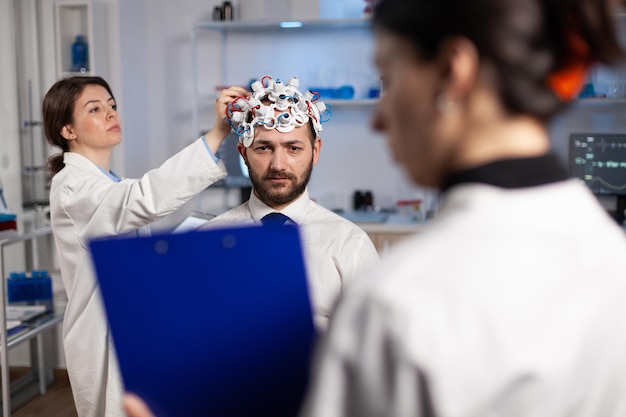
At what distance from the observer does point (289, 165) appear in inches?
84.7

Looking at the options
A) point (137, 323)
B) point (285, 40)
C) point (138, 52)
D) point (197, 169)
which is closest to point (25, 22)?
point (138, 52)

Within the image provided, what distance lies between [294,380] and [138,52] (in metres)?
4.16

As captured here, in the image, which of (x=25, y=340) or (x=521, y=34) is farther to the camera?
(x=25, y=340)

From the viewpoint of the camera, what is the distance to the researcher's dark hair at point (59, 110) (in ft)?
8.64

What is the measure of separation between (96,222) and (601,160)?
128 inches

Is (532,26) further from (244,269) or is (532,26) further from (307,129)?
(307,129)

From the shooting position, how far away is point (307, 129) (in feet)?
7.20

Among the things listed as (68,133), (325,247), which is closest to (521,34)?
(325,247)

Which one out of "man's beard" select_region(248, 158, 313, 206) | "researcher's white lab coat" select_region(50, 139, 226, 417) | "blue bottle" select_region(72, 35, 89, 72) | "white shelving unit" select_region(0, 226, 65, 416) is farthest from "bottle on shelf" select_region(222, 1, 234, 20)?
"man's beard" select_region(248, 158, 313, 206)

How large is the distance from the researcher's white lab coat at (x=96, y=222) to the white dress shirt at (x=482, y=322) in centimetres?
148

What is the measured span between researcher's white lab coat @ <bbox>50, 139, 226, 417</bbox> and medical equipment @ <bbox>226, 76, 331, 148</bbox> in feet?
0.42

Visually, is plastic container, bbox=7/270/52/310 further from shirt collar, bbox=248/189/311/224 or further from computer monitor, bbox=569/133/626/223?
computer monitor, bbox=569/133/626/223

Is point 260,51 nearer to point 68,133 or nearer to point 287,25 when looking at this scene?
point 287,25

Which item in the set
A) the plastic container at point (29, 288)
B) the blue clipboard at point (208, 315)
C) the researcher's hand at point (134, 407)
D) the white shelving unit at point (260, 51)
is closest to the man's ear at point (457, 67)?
the blue clipboard at point (208, 315)
